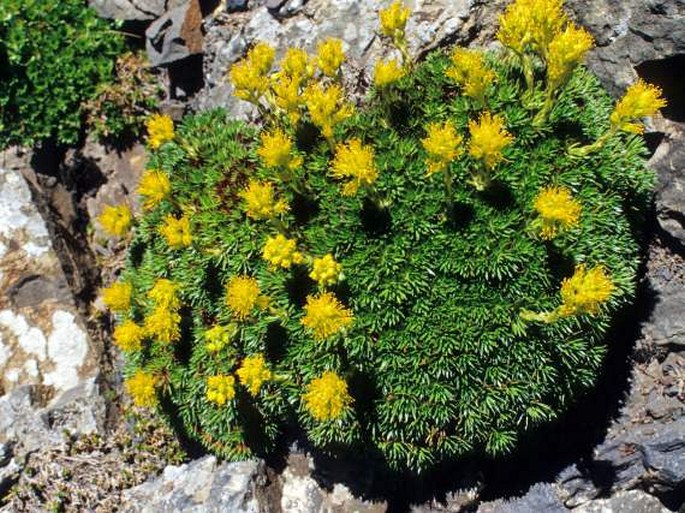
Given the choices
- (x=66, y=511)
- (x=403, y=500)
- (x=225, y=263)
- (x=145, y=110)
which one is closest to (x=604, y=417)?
(x=403, y=500)

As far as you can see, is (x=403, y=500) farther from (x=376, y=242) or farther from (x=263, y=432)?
(x=376, y=242)

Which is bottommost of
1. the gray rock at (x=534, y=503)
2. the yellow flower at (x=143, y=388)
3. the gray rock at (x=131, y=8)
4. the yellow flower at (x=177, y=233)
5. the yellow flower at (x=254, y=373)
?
the gray rock at (x=534, y=503)

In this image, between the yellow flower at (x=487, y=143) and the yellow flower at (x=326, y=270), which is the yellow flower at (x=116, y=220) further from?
the yellow flower at (x=487, y=143)

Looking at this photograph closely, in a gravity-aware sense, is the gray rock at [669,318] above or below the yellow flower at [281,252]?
below

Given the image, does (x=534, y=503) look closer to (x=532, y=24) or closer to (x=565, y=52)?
(x=565, y=52)

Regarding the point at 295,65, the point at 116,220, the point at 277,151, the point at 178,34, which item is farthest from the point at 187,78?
the point at 277,151

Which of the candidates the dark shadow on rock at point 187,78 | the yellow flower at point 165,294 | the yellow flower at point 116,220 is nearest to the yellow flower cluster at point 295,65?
the yellow flower at point 116,220
